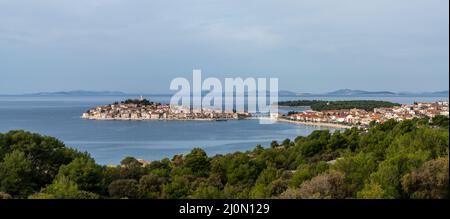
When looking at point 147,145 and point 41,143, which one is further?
point 147,145

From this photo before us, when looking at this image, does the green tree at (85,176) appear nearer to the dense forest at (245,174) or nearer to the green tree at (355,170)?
the dense forest at (245,174)

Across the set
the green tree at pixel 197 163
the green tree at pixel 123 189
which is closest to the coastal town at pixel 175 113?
the green tree at pixel 197 163

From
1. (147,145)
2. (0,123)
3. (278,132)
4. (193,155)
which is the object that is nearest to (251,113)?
(278,132)

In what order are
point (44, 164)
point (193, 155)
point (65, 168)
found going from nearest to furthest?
point (65, 168) < point (44, 164) < point (193, 155)

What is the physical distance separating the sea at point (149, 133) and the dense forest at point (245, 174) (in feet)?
24.9

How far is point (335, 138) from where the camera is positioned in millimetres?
12289

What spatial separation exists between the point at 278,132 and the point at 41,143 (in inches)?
724

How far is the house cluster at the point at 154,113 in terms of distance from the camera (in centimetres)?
3131

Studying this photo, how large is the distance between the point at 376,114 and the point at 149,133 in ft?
38.5

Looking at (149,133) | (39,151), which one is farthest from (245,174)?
(149,133)

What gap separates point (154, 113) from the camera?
103 feet

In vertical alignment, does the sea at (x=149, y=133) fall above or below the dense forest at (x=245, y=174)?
below
